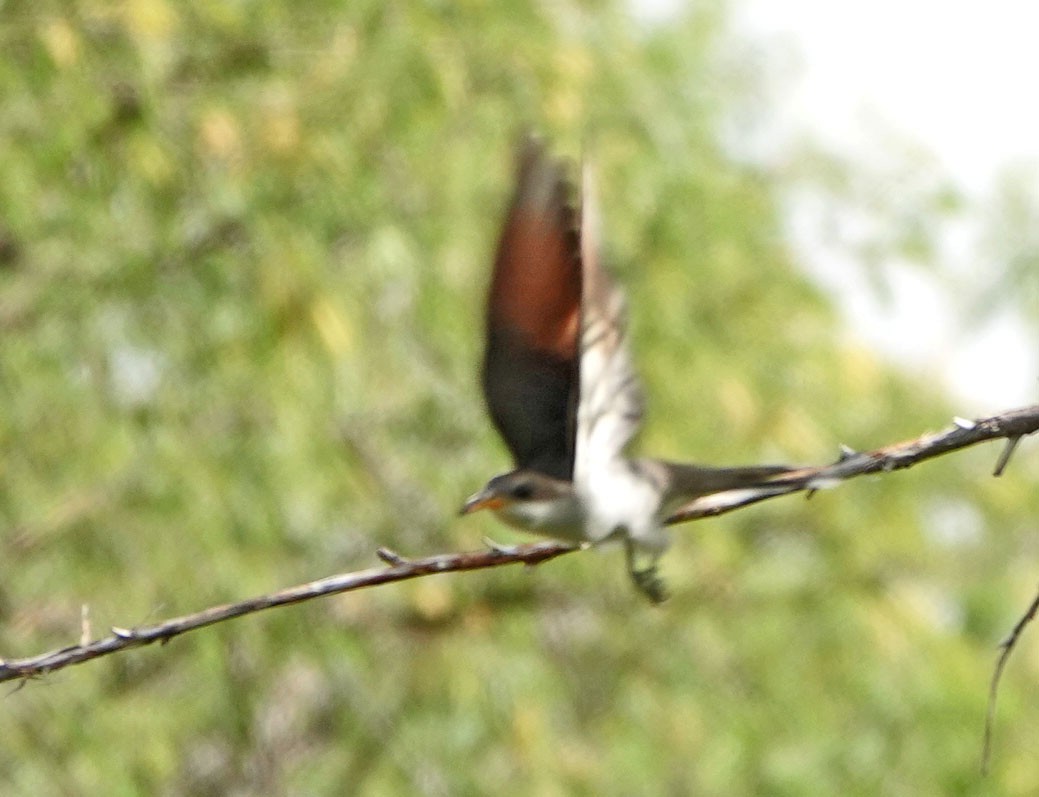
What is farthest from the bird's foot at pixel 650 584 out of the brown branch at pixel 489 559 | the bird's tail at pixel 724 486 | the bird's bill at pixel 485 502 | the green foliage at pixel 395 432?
the green foliage at pixel 395 432

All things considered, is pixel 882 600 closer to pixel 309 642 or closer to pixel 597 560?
pixel 597 560

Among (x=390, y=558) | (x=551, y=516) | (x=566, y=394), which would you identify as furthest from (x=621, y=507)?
(x=390, y=558)

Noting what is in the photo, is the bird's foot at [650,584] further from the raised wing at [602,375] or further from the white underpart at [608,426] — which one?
the raised wing at [602,375]

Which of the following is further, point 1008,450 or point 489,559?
point 1008,450

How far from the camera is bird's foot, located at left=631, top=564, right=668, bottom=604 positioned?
2744 millimetres

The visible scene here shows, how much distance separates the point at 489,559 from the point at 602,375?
2.44 feet

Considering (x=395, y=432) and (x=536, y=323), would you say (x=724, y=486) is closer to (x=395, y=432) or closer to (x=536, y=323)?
(x=536, y=323)

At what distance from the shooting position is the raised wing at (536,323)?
2803mm

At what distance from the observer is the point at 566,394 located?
2.98 m

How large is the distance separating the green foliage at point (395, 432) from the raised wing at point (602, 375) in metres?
1.61

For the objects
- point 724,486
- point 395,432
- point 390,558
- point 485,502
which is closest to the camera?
point 390,558

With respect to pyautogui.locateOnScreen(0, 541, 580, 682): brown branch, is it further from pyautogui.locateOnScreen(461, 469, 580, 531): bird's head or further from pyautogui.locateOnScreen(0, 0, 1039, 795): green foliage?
pyautogui.locateOnScreen(0, 0, 1039, 795): green foliage

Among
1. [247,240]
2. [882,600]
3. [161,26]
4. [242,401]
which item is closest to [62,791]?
[242,401]

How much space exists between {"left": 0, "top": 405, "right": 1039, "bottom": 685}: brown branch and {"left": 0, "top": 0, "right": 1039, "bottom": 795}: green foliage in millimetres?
2311
